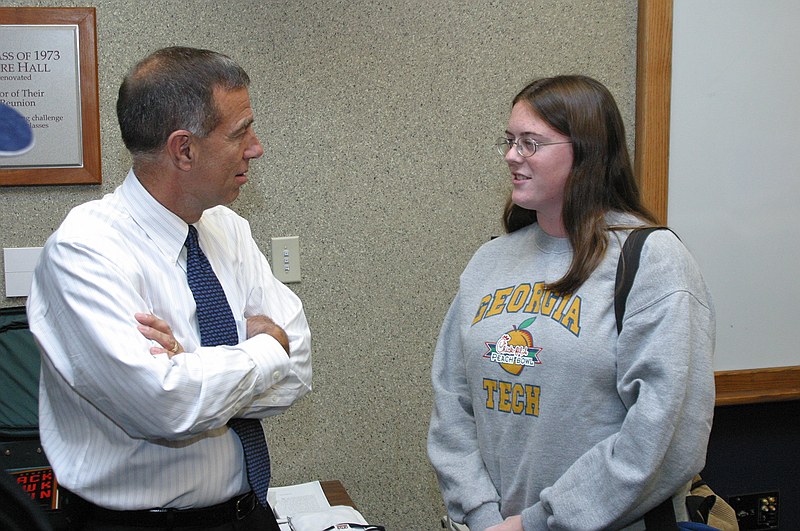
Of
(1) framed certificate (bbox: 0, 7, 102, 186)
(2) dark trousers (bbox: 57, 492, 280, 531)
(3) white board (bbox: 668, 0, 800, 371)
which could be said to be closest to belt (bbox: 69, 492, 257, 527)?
(2) dark trousers (bbox: 57, 492, 280, 531)

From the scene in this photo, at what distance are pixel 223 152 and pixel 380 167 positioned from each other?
880mm

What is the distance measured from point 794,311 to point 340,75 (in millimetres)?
1702

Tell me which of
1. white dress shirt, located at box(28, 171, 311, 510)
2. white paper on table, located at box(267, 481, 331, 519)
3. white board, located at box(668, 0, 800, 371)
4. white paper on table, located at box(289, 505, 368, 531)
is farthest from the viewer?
white board, located at box(668, 0, 800, 371)

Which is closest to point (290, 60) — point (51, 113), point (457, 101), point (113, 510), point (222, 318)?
point (457, 101)

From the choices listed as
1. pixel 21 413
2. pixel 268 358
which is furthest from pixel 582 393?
pixel 21 413

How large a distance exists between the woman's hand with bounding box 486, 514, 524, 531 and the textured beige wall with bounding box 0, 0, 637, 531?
91cm

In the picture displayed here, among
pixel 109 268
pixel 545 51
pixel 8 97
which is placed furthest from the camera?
pixel 545 51

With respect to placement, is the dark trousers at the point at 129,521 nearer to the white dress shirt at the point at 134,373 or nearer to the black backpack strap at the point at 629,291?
the white dress shirt at the point at 134,373

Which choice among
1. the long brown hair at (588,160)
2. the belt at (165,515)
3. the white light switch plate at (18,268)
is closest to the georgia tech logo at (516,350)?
the long brown hair at (588,160)

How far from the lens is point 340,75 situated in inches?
91.3

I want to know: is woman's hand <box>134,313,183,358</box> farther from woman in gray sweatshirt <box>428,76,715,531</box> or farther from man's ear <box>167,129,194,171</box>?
woman in gray sweatshirt <box>428,76,715,531</box>

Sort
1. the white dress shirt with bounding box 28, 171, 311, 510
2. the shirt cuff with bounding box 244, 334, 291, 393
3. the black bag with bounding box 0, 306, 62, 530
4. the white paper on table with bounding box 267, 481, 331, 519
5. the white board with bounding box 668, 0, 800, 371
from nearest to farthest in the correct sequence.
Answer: the white dress shirt with bounding box 28, 171, 311, 510
the shirt cuff with bounding box 244, 334, 291, 393
the black bag with bounding box 0, 306, 62, 530
the white paper on table with bounding box 267, 481, 331, 519
the white board with bounding box 668, 0, 800, 371

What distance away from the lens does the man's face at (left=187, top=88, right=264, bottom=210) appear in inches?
60.0

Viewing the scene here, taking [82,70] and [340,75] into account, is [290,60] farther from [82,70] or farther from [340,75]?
[82,70]
